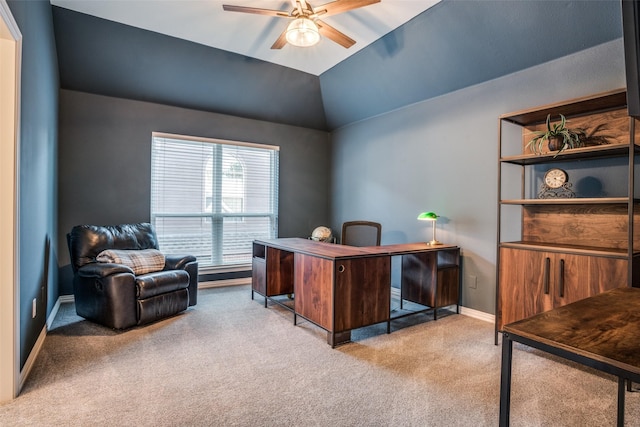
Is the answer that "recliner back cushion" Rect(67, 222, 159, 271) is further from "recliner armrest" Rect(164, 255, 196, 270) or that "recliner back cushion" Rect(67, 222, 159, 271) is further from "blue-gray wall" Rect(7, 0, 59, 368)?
"recliner armrest" Rect(164, 255, 196, 270)

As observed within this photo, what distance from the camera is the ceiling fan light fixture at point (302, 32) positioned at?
101 inches

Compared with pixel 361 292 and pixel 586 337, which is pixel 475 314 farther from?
pixel 586 337

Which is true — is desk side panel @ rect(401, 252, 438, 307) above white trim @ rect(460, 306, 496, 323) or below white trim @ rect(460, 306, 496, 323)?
above

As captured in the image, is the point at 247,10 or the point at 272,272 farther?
the point at 272,272

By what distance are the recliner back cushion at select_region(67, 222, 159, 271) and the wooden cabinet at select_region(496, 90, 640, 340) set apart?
3656mm

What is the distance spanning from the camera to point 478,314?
3602 mm

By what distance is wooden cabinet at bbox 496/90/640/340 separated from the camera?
7.89ft

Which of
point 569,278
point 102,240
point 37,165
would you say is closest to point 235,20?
point 37,165

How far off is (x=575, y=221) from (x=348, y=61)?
296cm

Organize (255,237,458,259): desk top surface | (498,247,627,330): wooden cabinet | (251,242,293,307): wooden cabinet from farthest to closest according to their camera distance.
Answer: (251,242,293,307): wooden cabinet → (255,237,458,259): desk top surface → (498,247,627,330): wooden cabinet

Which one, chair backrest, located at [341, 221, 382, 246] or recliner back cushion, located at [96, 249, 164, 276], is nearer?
recliner back cushion, located at [96, 249, 164, 276]

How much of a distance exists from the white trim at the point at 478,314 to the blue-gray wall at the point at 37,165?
3756mm

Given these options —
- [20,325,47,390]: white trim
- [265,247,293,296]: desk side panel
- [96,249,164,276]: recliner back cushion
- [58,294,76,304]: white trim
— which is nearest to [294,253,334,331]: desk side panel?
[265,247,293,296]: desk side panel

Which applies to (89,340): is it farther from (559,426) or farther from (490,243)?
(490,243)
